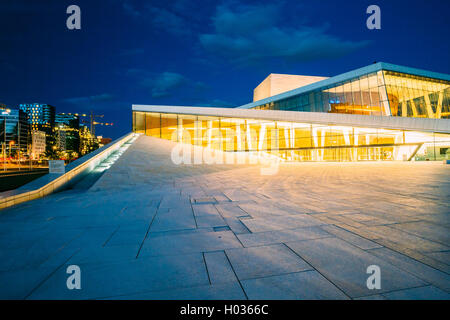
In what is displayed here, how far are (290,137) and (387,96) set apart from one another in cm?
1425

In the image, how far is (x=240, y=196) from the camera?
24.7 ft

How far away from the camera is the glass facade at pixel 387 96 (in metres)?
28.6

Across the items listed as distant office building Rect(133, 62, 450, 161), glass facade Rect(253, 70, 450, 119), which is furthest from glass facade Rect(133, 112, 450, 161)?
glass facade Rect(253, 70, 450, 119)

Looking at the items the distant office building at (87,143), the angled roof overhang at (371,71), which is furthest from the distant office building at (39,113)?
the angled roof overhang at (371,71)

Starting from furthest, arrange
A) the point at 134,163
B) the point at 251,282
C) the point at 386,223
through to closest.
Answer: the point at 134,163
the point at 386,223
the point at 251,282

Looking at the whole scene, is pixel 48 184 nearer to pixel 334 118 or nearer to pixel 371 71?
pixel 334 118

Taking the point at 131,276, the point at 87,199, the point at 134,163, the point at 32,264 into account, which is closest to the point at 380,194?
the point at 131,276

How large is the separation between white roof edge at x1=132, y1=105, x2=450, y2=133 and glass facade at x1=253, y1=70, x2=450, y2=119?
3211mm

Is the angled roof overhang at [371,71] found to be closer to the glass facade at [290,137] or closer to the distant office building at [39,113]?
the glass facade at [290,137]

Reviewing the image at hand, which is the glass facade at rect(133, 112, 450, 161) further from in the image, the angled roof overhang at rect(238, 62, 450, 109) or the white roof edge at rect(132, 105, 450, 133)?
the angled roof overhang at rect(238, 62, 450, 109)

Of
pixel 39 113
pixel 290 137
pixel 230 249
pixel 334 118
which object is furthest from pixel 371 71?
pixel 39 113

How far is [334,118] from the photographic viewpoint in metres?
25.7
